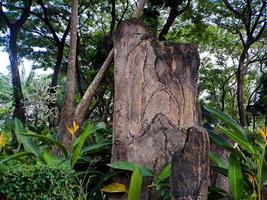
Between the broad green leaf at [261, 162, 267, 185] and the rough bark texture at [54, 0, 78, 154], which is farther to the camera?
the rough bark texture at [54, 0, 78, 154]

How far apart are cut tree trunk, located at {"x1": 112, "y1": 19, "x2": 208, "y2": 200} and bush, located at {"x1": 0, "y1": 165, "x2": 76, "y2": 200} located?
2.61 ft

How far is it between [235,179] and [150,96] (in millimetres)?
974

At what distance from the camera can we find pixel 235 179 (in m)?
2.92

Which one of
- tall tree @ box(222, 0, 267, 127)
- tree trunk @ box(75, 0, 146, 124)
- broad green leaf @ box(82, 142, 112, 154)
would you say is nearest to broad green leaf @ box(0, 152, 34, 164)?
broad green leaf @ box(82, 142, 112, 154)

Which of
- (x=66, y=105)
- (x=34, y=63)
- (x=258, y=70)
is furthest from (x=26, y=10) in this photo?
(x=258, y=70)

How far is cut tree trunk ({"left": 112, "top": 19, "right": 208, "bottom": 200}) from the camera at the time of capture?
331cm

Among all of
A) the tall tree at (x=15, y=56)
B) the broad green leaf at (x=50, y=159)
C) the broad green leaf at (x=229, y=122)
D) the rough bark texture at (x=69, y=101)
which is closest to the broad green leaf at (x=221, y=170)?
the broad green leaf at (x=229, y=122)

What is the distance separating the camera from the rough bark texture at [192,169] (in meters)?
2.34

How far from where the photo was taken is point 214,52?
2008cm

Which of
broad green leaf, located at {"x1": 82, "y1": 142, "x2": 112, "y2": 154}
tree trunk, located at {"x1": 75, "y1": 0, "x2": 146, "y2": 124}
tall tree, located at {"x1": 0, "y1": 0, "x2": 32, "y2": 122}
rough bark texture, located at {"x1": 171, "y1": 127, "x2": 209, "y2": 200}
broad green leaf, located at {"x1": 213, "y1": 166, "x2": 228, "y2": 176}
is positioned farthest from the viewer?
tall tree, located at {"x1": 0, "y1": 0, "x2": 32, "y2": 122}

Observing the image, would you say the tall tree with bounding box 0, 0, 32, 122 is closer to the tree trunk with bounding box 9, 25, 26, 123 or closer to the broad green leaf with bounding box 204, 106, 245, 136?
the tree trunk with bounding box 9, 25, 26, 123

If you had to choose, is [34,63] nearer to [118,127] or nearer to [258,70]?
[258,70]

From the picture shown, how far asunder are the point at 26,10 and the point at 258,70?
12526 mm

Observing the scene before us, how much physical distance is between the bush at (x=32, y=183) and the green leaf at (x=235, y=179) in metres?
1.16
